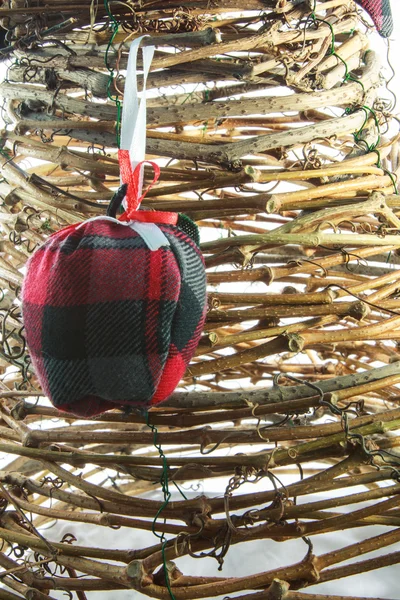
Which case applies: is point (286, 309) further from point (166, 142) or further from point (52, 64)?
point (52, 64)

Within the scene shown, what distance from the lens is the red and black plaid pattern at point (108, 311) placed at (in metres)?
0.36

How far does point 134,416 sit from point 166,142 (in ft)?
0.61

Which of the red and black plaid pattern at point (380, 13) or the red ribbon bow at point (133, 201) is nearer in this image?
the red ribbon bow at point (133, 201)

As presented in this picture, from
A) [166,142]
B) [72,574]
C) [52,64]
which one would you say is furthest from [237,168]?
[72,574]

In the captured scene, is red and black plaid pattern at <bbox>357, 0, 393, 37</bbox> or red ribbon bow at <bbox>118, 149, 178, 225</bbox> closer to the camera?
red ribbon bow at <bbox>118, 149, 178, 225</bbox>

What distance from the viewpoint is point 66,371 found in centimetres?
37

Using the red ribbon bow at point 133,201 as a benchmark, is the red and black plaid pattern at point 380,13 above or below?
above

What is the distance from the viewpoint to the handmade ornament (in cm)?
36

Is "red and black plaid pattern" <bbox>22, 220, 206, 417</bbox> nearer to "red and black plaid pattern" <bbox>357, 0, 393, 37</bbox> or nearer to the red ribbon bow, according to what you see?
the red ribbon bow

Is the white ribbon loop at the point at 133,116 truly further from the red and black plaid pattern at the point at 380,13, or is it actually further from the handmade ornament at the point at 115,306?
the red and black plaid pattern at the point at 380,13

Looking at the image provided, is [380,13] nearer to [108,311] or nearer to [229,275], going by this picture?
[229,275]

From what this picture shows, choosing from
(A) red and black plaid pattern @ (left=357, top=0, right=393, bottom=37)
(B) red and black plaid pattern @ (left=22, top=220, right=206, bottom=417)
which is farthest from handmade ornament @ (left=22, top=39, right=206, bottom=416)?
(A) red and black plaid pattern @ (left=357, top=0, right=393, bottom=37)

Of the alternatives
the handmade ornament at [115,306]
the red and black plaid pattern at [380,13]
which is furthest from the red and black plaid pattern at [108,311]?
the red and black plaid pattern at [380,13]

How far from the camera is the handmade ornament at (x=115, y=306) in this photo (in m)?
0.36
